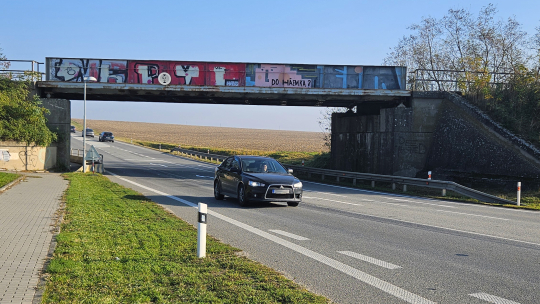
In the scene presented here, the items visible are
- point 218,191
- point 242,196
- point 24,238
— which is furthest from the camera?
point 218,191

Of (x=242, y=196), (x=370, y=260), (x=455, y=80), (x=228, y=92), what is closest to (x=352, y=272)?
(x=370, y=260)

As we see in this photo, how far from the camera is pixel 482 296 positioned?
18.4 ft

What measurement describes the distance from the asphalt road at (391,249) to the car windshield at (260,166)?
1153 millimetres

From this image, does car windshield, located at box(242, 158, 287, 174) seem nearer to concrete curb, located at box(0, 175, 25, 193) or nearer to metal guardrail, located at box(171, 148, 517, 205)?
concrete curb, located at box(0, 175, 25, 193)

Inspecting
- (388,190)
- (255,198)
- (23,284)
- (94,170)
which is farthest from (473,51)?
(23,284)

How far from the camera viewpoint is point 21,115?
96.8 feet

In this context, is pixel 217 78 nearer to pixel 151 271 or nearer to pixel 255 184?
pixel 255 184

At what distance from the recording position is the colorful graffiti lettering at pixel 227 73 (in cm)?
2902

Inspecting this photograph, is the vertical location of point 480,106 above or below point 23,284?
above

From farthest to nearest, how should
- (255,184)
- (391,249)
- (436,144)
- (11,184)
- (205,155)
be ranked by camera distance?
(205,155) → (436,144) → (11,184) → (255,184) → (391,249)

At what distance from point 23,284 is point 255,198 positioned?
9.24m

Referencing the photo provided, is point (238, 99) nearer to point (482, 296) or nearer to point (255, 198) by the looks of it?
point (255, 198)

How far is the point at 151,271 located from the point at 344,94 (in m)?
23.0

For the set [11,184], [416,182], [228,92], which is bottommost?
[11,184]
